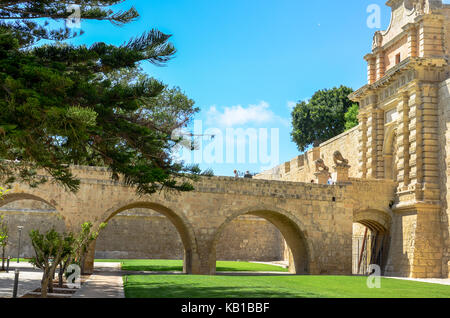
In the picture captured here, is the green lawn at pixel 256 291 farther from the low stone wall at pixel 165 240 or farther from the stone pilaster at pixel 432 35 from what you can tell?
the low stone wall at pixel 165 240

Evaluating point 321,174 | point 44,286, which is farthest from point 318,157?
point 44,286

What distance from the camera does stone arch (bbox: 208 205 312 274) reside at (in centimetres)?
2075

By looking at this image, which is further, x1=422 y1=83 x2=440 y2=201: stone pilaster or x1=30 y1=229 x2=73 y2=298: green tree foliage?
x1=422 y1=83 x2=440 y2=201: stone pilaster

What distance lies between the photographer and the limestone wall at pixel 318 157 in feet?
91.6

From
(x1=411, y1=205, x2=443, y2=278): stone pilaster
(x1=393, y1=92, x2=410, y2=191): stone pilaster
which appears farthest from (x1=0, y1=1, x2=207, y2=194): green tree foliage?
(x1=393, y1=92, x2=410, y2=191): stone pilaster

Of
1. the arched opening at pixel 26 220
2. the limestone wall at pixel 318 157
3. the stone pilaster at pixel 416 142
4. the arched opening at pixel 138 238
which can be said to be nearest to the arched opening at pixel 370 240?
the stone pilaster at pixel 416 142

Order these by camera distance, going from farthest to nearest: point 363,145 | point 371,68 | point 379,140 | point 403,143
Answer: point 371,68, point 363,145, point 379,140, point 403,143

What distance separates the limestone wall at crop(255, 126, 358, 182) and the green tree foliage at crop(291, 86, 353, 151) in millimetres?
5795

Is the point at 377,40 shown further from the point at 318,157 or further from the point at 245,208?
the point at 245,208

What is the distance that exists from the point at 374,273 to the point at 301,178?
11.7 meters

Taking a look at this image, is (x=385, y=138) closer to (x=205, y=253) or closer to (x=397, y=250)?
(x=397, y=250)

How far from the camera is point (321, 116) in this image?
139 ft

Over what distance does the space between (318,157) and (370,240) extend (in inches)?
358

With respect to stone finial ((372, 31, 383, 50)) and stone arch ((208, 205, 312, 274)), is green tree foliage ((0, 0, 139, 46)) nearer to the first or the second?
stone arch ((208, 205, 312, 274))
